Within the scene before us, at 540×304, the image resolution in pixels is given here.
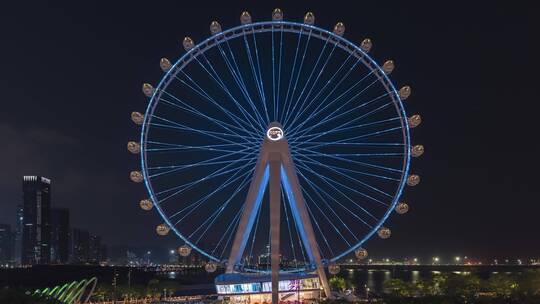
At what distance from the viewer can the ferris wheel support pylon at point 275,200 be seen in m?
35.7

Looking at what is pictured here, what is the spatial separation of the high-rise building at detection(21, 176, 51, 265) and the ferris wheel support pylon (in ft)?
532

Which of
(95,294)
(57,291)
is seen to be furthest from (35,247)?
(57,291)

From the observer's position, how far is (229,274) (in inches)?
1666

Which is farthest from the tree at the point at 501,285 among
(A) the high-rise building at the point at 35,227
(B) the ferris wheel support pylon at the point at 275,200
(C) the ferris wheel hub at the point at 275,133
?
(A) the high-rise building at the point at 35,227

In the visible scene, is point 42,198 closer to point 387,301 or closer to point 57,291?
point 57,291

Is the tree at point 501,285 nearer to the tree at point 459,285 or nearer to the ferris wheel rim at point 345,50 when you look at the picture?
the tree at point 459,285

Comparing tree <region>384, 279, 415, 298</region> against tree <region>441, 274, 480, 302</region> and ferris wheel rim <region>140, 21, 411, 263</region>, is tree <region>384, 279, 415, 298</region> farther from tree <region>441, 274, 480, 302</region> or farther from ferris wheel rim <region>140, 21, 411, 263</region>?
ferris wheel rim <region>140, 21, 411, 263</region>

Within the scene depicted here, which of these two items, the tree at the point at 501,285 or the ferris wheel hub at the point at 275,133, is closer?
the ferris wheel hub at the point at 275,133

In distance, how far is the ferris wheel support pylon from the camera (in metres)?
35.7

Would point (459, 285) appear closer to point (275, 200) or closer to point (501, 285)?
point (501, 285)

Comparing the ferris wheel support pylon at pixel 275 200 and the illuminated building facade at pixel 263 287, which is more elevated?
the ferris wheel support pylon at pixel 275 200

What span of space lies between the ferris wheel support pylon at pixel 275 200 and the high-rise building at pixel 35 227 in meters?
162

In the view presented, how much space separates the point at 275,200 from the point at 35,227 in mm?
171923

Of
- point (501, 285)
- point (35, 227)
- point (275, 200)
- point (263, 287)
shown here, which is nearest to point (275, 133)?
point (275, 200)
